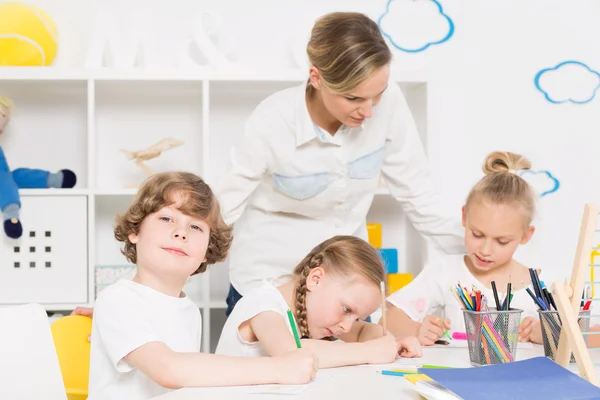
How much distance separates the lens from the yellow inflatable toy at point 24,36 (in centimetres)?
281

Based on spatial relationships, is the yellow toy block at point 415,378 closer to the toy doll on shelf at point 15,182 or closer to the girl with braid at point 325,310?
the girl with braid at point 325,310

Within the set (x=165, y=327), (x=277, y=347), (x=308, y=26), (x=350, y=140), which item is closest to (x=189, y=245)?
(x=165, y=327)

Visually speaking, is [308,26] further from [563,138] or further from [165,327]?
[165,327]

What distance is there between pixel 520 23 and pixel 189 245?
2.23 m

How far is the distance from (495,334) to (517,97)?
6.73ft

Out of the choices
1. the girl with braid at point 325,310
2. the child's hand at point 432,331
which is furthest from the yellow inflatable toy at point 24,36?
the child's hand at point 432,331

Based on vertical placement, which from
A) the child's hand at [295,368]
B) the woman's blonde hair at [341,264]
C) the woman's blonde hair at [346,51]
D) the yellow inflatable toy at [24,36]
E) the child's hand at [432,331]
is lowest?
the child's hand at [432,331]

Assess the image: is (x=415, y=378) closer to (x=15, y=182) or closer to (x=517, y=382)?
(x=517, y=382)

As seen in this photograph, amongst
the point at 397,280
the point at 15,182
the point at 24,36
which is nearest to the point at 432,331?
the point at 397,280

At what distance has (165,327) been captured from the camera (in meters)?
1.49

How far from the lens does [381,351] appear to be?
147 cm

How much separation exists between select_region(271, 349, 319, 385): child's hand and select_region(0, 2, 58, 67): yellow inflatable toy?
6.57 ft

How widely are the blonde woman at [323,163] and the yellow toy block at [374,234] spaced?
547mm

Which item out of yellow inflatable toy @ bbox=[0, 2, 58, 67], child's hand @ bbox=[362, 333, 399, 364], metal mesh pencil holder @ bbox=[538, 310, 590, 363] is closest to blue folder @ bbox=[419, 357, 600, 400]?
metal mesh pencil holder @ bbox=[538, 310, 590, 363]
